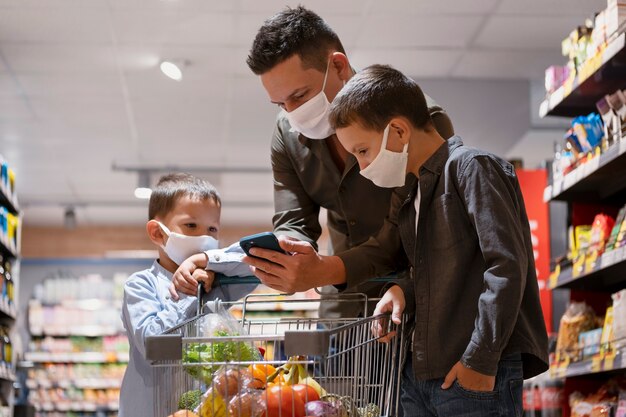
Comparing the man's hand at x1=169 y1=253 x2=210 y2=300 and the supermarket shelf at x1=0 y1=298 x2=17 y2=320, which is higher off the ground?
the supermarket shelf at x1=0 y1=298 x2=17 y2=320

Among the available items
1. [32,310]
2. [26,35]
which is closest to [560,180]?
[26,35]

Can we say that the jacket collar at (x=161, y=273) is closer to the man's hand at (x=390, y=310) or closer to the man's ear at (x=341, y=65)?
the man's ear at (x=341, y=65)

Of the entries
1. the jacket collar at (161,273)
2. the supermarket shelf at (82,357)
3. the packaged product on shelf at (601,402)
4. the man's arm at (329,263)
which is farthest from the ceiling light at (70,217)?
the man's arm at (329,263)

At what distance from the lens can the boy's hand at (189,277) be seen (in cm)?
230

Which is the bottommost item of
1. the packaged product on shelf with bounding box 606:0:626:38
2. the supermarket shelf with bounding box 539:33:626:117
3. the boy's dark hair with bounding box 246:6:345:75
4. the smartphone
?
the smartphone

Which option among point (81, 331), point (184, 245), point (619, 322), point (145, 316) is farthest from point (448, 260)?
point (81, 331)

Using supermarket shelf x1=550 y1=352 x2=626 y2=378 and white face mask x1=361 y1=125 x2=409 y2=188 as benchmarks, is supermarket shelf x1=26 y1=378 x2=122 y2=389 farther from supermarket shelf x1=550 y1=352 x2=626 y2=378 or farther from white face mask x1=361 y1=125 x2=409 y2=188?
white face mask x1=361 y1=125 x2=409 y2=188

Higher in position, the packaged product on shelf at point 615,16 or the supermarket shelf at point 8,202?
the packaged product on shelf at point 615,16

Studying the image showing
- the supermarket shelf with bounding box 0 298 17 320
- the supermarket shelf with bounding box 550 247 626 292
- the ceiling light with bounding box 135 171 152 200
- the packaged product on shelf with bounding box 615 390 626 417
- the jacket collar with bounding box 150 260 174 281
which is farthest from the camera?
the ceiling light with bounding box 135 171 152 200

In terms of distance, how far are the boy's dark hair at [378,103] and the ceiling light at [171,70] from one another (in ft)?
17.7

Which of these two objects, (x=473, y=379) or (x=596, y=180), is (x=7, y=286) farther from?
(x=473, y=379)

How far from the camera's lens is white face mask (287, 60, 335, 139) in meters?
2.55

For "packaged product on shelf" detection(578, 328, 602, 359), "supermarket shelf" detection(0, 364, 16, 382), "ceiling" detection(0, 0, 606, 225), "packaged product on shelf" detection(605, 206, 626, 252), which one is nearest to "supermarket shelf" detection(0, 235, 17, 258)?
"supermarket shelf" detection(0, 364, 16, 382)

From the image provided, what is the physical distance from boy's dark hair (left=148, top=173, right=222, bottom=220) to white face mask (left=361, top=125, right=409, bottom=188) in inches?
31.1
